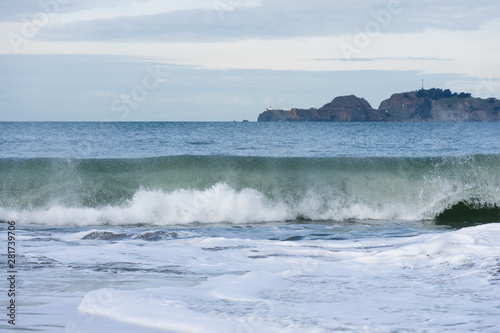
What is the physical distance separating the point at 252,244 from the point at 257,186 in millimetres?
6826

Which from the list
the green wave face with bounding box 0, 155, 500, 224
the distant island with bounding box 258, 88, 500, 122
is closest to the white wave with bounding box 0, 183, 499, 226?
the green wave face with bounding box 0, 155, 500, 224

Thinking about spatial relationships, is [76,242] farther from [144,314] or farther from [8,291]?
[144,314]

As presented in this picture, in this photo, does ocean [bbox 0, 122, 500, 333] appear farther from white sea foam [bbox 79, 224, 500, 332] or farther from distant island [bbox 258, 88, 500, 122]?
distant island [bbox 258, 88, 500, 122]

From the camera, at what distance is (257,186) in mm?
16188

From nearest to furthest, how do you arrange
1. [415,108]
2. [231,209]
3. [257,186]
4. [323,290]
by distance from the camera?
1. [323,290]
2. [231,209]
3. [257,186]
4. [415,108]

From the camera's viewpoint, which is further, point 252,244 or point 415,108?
point 415,108

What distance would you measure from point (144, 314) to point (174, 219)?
338 inches

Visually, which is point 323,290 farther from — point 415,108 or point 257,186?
point 415,108

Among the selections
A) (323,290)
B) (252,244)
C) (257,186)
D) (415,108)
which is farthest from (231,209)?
(415,108)

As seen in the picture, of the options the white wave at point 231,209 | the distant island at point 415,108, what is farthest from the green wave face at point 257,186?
the distant island at point 415,108

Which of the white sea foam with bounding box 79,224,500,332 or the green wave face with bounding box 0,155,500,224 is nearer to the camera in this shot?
the white sea foam with bounding box 79,224,500,332

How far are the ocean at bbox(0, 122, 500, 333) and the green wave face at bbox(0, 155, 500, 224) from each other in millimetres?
60

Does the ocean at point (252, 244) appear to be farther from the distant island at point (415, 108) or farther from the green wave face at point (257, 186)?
the distant island at point (415, 108)

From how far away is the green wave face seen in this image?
573 inches
